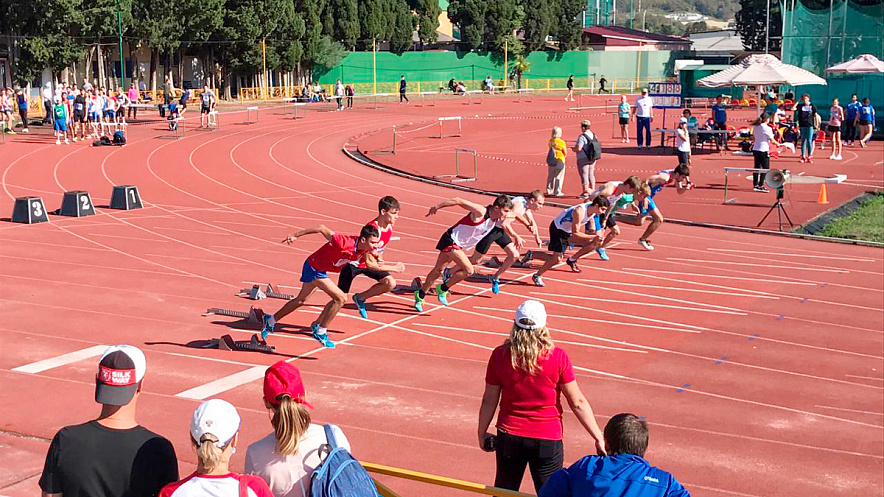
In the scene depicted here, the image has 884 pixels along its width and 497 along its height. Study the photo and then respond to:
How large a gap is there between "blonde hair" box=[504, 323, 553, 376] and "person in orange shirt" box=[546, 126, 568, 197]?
18260 millimetres

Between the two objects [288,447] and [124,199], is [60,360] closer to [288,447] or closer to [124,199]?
[288,447]

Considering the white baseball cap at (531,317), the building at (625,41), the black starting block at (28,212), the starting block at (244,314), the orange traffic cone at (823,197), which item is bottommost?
the starting block at (244,314)

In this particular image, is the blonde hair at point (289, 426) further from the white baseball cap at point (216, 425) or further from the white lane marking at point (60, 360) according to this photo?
the white lane marking at point (60, 360)

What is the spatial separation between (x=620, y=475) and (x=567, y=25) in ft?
265

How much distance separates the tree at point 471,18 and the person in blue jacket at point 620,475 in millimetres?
72135

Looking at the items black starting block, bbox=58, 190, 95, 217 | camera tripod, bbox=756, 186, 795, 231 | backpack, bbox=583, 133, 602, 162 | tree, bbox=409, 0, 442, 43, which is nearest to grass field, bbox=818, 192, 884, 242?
camera tripod, bbox=756, 186, 795, 231

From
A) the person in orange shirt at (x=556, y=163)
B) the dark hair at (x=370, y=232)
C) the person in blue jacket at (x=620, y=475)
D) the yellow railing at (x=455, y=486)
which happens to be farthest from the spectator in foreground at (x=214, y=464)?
the person in orange shirt at (x=556, y=163)

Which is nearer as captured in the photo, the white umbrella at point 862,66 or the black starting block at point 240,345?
the black starting block at point 240,345

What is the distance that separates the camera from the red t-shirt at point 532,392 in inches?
238

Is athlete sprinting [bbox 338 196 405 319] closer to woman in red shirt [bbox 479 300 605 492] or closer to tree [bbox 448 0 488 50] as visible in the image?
woman in red shirt [bbox 479 300 605 492]

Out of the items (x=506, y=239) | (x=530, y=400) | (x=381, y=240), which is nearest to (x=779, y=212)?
(x=506, y=239)

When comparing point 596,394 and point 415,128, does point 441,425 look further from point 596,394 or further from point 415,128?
point 415,128

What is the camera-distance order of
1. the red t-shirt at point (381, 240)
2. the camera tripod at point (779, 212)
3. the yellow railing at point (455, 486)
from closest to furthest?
1. the yellow railing at point (455, 486)
2. the red t-shirt at point (381, 240)
3. the camera tripod at point (779, 212)

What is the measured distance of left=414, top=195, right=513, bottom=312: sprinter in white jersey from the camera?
45.0 ft
